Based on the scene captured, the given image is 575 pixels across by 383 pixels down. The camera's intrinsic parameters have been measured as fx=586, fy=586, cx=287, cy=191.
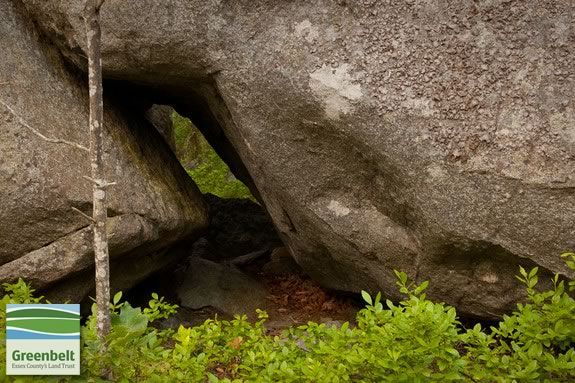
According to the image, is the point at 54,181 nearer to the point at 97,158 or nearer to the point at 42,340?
the point at 97,158

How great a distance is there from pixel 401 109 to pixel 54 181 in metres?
3.31

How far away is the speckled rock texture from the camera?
5508mm

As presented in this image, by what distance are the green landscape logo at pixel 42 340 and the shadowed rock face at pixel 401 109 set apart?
315 centimetres

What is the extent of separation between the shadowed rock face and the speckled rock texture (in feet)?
1.11

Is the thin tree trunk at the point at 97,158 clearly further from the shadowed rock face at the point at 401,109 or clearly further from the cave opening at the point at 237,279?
the cave opening at the point at 237,279

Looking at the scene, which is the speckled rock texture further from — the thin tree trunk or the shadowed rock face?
the thin tree trunk

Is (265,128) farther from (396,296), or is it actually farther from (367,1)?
(396,296)

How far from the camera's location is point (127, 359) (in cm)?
333

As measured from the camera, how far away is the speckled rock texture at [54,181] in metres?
5.51

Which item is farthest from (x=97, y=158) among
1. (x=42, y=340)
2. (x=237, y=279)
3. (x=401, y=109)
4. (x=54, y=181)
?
(x=237, y=279)

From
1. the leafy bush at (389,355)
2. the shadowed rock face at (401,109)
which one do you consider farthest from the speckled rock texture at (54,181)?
the leafy bush at (389,355)

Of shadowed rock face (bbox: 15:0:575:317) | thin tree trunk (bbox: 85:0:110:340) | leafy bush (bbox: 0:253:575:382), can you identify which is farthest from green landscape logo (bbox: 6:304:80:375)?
shadowed rock face (bbox: 15:0:575:317)

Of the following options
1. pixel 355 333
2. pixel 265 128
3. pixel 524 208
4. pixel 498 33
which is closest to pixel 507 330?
pixel 355 333

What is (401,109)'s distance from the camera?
17.2ft
